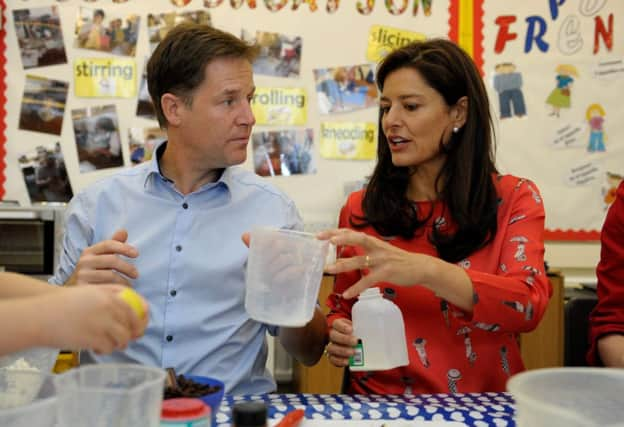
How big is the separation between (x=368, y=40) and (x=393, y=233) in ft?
5.22

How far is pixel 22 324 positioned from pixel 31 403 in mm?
116

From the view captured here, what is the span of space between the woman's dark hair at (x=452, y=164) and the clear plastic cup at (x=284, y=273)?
57 cm

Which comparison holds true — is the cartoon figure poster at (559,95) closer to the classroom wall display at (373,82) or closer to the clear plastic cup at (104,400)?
the classroom wall display at (373,82)

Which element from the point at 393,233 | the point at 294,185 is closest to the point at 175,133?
the point at 393,233

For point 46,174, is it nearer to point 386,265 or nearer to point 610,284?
point 386,265

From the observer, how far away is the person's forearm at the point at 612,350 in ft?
4.52

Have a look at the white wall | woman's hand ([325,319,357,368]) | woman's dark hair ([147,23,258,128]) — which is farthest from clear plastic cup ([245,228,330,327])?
the white wall

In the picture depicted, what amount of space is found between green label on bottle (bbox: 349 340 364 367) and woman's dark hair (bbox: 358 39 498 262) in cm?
38

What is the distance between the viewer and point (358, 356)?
1.24 metres

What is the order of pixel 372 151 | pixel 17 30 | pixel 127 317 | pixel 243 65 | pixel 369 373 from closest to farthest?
pixel 127 317, pixel 369 373, pixel 243 65, pixel 17 30, pixel 372 151

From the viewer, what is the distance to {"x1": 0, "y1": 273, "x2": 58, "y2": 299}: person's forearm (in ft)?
3.25

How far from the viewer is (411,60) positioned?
5.24ft

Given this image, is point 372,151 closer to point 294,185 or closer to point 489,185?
point 294,185

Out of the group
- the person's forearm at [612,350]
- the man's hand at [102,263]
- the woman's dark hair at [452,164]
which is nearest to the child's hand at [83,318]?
the man's hand at [102,263]
